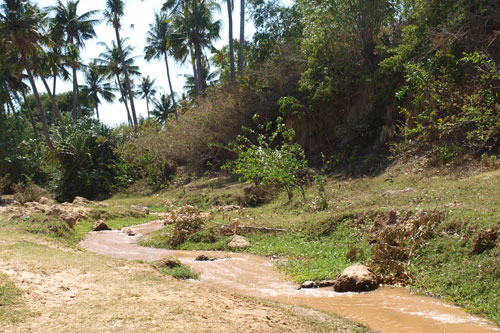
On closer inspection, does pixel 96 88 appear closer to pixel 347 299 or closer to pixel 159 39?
pixel 159 39

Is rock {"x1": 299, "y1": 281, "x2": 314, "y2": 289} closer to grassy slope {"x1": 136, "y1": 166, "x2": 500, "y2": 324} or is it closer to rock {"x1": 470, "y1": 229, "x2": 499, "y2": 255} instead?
grassy slope {"x1": 136, "y1": 166, "x2": 500, "y2": 324}

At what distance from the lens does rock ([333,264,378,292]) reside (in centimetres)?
629

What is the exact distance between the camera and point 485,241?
6156 mm

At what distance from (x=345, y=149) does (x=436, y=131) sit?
524 cm

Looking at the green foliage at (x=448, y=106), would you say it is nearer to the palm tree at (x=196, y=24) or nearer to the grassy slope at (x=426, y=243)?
the grassy slope at (x=426, y=243)

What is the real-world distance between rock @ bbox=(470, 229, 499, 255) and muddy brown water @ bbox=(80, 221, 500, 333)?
1.14 meters

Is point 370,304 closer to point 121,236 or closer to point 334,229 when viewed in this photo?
point 334,229

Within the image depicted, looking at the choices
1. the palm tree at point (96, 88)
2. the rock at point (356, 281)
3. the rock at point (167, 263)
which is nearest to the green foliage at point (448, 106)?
the rock at point (356, 281)

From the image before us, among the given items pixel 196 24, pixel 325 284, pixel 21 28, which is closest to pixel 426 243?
pixel 325 284

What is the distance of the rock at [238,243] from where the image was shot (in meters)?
9.78

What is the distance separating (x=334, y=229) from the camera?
30.5 ft

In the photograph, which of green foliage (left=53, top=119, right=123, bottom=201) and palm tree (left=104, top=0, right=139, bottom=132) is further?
palm tree (left=104, top=0, right=139, bottom=132)

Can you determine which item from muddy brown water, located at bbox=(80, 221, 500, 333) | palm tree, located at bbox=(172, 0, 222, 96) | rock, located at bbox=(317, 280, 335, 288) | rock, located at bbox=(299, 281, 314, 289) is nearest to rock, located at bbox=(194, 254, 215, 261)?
muddy brown water, located at bbox=(80, 221, 500, 333)

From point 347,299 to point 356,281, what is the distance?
0.41 metres
